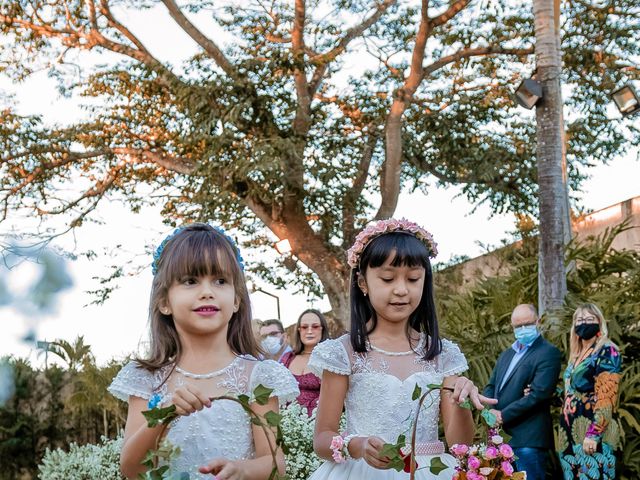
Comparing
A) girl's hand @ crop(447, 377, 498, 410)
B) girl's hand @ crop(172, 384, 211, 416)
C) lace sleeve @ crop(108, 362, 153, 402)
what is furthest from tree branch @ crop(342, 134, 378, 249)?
girl's hand @ crop(172, 384, 211, 416)

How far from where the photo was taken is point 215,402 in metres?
2.87

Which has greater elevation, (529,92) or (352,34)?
(352,34)

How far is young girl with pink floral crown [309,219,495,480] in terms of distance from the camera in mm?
3312

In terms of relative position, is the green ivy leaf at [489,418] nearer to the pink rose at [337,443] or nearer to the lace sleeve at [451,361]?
the pink rose at [337,443]

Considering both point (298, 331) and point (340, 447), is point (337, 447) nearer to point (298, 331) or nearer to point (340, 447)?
point (340, 447)

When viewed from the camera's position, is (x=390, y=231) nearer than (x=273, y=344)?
Yes

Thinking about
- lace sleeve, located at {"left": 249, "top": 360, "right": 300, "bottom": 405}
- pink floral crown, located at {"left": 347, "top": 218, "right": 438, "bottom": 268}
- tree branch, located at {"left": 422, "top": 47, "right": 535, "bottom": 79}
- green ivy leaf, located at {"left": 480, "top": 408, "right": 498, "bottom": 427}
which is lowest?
green ivy leaf, located at {"left": 480, "top": 408, "right": 498, "bottom": 427}

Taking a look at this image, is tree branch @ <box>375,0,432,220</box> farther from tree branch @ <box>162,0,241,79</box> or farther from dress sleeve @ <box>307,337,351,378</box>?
dress sleeve @ <box>307,337,351,378</box>

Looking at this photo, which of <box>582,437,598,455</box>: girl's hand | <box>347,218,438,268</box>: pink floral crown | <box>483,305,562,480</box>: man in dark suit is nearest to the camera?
<box>347,218,438,268</box>: pink floral crown

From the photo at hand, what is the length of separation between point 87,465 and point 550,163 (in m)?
5.36

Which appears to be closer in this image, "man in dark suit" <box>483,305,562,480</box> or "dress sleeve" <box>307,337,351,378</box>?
"dress sleeve" <box>307,337,351,378</box>

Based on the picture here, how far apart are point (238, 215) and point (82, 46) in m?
3.69

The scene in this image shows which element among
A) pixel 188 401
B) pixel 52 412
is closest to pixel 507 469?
pixel 188 401

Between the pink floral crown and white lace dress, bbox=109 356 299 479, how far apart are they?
71 cm
